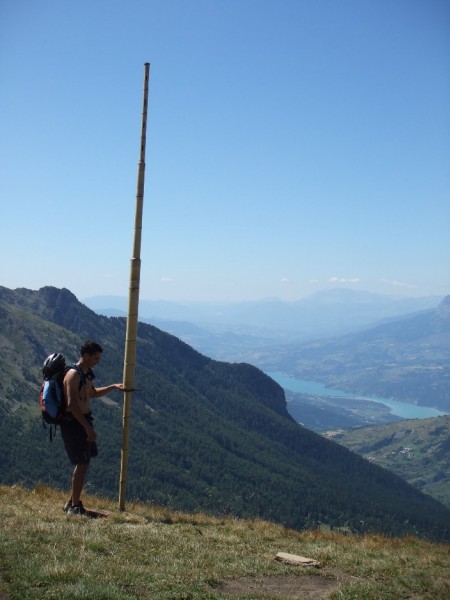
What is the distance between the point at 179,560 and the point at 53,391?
433cm

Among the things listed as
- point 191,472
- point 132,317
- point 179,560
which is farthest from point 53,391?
point 191,472

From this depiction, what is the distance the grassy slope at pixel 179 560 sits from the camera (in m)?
7.60

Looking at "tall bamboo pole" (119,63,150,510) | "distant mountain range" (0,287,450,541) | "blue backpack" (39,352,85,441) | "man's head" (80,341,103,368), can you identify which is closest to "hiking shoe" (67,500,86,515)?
"tall bamboo pole" (119,63,150,510)

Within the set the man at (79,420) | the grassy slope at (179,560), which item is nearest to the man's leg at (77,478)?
the man at (79,420)

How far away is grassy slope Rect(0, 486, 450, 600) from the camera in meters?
7.60

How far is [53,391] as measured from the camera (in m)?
11.5

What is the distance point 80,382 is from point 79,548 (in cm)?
340

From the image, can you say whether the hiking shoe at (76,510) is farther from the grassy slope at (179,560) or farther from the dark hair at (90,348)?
the dark hair at (90,348)

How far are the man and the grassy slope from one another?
0.83 m

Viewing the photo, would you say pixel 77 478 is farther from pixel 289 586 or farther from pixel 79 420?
pixel 289 586

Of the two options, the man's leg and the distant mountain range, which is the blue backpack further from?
the distant mountain range

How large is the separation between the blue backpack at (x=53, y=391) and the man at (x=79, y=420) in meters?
0.14

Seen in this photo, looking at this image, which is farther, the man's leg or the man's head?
the man's head

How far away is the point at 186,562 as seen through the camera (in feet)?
29.9
